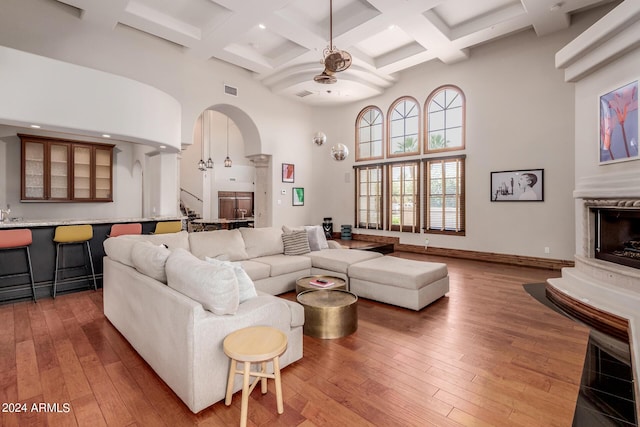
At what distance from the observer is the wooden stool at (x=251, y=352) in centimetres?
168

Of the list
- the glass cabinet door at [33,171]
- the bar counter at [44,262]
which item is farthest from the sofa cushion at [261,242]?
the glass cabinet door at [33,171]

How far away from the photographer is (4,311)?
3.66 meters

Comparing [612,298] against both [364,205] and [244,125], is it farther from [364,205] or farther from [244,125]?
[244,125]

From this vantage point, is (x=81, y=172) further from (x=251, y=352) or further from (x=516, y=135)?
(x=516, y=135)

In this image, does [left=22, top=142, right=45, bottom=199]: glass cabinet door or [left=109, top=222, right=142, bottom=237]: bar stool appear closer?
[left=109, top=222, right=142, bottom=237]: bar stool

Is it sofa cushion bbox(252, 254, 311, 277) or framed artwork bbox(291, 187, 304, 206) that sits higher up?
framed artwork bbox(291, 187, 304, 206)

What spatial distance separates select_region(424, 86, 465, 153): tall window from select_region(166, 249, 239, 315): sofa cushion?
21.6ft

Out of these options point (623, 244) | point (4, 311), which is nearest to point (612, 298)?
point (623, 244)

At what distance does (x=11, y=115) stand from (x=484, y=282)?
699cm

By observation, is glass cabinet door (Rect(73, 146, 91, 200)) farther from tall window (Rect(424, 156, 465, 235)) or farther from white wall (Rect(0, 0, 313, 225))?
tall window (Rect(424, 156, 465, 235))

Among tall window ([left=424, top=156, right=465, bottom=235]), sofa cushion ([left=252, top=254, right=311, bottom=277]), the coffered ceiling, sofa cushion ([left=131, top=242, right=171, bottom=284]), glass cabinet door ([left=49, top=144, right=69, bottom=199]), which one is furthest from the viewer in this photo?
tall window ([left=424, top=156, right=465, bottom=235])

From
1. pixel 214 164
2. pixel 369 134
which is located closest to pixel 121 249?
pixel 369 134

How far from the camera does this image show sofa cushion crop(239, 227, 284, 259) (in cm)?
465

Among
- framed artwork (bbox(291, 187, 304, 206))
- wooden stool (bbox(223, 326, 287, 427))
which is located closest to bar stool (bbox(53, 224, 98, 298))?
wooden stool (bbox(223, 326, 287, 427))
